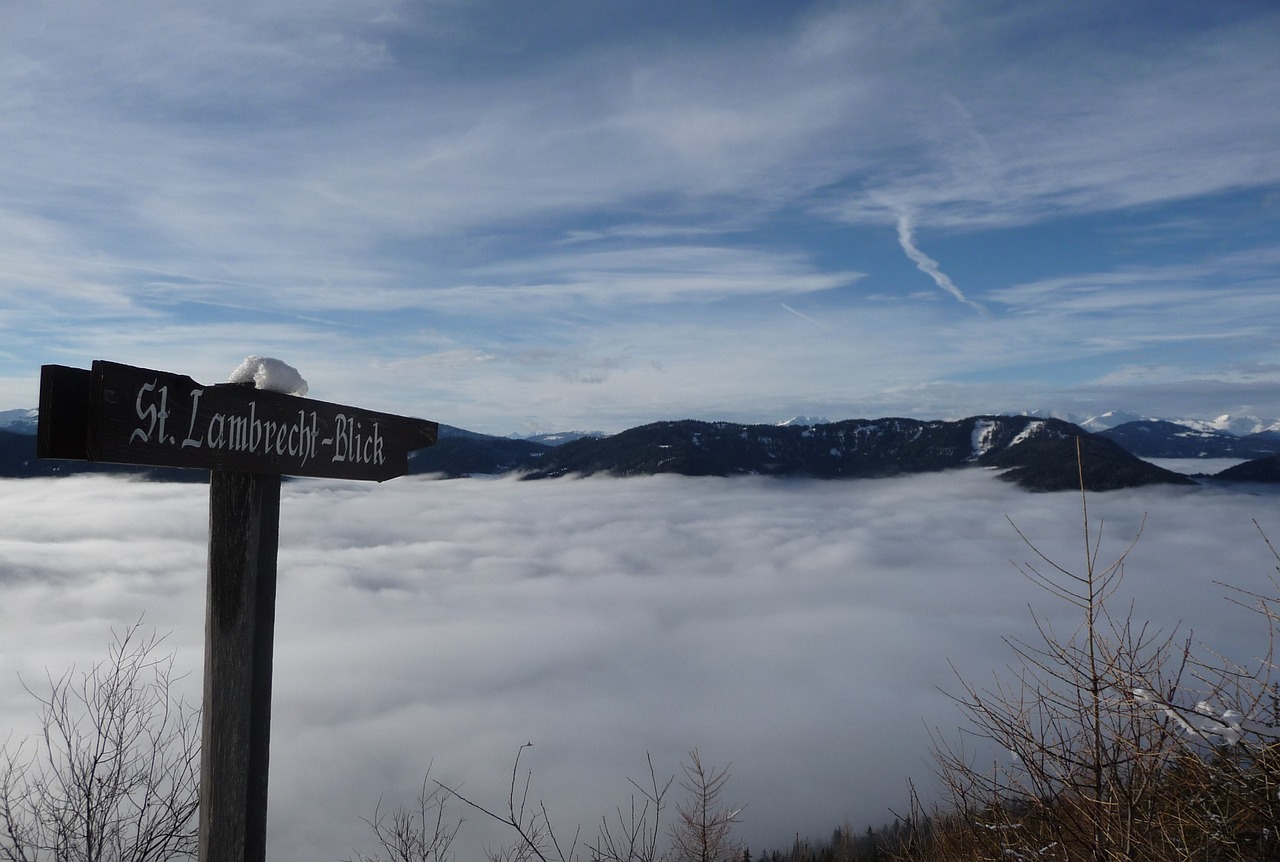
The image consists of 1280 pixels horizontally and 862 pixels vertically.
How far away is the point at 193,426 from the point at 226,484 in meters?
0.34

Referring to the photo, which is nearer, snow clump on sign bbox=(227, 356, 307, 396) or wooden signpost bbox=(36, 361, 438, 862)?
wooden signpost bbox=(36, 361, 438, 862)

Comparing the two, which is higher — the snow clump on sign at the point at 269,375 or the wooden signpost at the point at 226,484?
the snow clump on sign at the point at 269,375

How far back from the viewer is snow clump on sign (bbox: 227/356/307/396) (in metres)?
3.62

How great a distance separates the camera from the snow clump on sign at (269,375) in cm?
362

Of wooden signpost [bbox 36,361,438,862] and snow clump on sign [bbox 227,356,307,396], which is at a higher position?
snow clump on sign [bbox 227,356,307,396]

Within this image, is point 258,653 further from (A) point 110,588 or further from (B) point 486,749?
(A) point 110,588

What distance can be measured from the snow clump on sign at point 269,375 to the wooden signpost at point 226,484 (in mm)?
62

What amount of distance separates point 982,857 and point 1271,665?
2.59 metres

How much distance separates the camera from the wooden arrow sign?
9.46 feet

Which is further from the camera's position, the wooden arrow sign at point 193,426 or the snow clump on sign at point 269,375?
the snow clump on sign at point 269,375

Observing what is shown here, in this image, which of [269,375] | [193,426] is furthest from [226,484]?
[269,375]

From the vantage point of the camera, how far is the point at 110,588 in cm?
16788

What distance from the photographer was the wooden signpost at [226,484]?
2.91m

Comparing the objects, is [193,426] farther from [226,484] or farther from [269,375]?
[269,375]
